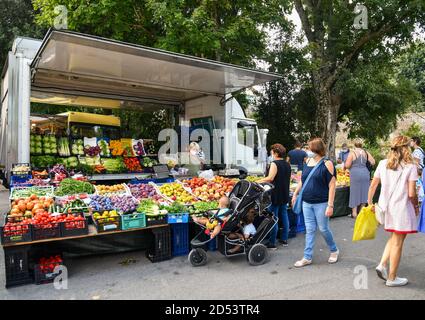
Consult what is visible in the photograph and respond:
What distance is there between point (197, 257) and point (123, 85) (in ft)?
21.1

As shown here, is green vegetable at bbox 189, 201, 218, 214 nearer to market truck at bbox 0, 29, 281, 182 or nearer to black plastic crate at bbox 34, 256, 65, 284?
black plastic crate at bbox 34, 256, 65, 284

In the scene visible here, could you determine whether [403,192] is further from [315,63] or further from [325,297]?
[315,63]

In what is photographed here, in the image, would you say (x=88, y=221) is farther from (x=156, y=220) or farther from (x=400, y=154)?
(x=400, y=154)

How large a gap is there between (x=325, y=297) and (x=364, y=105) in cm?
1473

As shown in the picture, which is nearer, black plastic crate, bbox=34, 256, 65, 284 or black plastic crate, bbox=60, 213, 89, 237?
black plastic crate, bbox=34, 256, 65, 284

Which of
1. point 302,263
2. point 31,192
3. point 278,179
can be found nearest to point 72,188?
point 31,192

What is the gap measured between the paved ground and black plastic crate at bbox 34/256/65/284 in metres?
0.10

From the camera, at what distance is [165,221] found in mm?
5035

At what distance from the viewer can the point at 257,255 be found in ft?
16.0

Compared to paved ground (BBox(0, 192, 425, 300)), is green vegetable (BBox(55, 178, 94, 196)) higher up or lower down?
higher up

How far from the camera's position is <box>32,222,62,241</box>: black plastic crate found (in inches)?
165

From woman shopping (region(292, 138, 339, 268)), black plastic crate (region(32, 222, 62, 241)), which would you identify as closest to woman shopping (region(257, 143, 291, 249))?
woman shopping (region(292, 138, 339, 268))

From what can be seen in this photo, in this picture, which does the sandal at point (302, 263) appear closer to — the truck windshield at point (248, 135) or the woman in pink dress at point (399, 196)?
the woman in pink dress at point (399, 196)
